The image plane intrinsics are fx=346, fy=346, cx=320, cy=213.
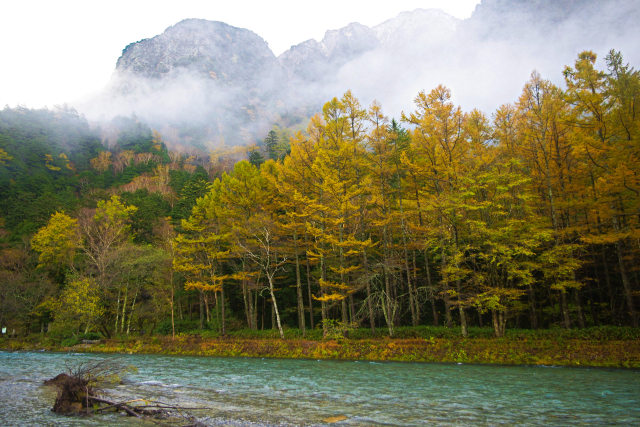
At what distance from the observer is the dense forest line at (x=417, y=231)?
18.2 meters

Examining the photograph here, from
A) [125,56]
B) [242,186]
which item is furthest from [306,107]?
[242,186]

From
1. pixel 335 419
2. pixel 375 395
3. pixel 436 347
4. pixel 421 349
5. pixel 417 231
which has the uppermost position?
pixel 417 231

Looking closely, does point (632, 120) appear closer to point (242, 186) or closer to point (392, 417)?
point (392, 417)

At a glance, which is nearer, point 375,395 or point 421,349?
point 375,395

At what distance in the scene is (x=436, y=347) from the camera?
723 inches

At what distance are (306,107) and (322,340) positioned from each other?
529 ft

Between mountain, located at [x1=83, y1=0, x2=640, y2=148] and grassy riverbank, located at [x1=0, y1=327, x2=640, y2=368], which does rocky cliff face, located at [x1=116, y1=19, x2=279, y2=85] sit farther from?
grassy riverbank, located at [x1=0, y1=327, x2=640, y2=368]

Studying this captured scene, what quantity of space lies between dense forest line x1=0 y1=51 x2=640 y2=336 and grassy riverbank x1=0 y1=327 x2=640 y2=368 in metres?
1.22

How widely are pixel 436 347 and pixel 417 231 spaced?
7011 mm

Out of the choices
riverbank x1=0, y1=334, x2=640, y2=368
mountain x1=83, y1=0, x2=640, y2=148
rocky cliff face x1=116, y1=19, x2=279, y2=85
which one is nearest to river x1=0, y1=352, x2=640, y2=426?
riverbank x1=0, y1=334, x2=640, y2=368

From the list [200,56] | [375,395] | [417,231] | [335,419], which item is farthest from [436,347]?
[200,56]

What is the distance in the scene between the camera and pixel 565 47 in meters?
142

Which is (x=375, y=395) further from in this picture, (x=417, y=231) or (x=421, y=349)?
(x=417, y=231)

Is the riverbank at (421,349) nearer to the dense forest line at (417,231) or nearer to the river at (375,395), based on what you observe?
the river at (375,395)
